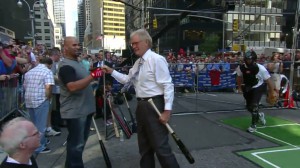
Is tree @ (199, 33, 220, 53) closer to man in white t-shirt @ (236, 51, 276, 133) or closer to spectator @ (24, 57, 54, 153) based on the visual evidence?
man in white t-shirt @ (236, 51, 276, 133)

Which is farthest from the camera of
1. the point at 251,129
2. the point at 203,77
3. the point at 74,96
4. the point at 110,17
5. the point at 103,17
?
the point at 110,17

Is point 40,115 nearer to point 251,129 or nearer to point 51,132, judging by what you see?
point 51,132

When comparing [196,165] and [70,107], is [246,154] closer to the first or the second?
[196,165]

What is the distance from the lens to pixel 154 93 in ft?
13.3

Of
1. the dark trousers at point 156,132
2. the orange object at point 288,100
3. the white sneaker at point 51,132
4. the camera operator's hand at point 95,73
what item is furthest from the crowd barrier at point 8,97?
the orange object at point 288,100

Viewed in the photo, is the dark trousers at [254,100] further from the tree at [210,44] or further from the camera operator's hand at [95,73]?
the tree at [210,44]

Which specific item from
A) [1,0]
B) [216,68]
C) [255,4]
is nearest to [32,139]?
[216,68]

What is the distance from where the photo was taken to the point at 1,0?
83.0m

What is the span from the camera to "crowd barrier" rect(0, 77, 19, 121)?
22.3 ft

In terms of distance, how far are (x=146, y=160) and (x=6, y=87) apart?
4236 millimetres

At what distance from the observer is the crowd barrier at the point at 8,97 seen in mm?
6809

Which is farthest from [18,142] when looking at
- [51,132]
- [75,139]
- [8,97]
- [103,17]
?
[8,97]

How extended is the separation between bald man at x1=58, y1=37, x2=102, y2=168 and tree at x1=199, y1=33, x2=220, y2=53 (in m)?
58.6

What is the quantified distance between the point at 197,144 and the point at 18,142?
4.63 metres
